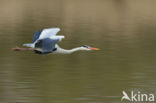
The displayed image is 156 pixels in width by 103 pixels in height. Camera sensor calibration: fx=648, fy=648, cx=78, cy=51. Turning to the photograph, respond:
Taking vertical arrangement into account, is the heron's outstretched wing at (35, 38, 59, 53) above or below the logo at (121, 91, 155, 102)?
above

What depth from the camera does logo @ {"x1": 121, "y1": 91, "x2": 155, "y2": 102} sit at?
38.7 feet

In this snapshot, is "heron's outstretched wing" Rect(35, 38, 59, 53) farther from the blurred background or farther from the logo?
the logo

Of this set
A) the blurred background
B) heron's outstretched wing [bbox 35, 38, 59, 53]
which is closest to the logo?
the blurred background

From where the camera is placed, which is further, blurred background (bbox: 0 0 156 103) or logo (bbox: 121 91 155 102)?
blurred background (bbox: 0 0 156 103)

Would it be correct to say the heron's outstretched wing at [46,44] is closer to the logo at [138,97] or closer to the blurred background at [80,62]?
the blurred background at [80,62]

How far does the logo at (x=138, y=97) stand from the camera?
38.7 ft

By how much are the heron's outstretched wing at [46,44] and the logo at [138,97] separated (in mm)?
1631

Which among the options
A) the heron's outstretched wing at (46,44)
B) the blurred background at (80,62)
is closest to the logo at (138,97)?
the blurred background at (80,62)

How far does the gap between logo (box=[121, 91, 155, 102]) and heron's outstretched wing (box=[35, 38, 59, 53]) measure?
163 cm

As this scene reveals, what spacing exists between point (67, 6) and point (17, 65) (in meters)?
19.7

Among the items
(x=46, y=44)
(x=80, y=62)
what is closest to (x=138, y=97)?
(x=46, y=44)

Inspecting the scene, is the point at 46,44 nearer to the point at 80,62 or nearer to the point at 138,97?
the point at 138,97

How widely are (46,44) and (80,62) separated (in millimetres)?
4178

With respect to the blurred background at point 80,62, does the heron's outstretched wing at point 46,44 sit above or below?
above
